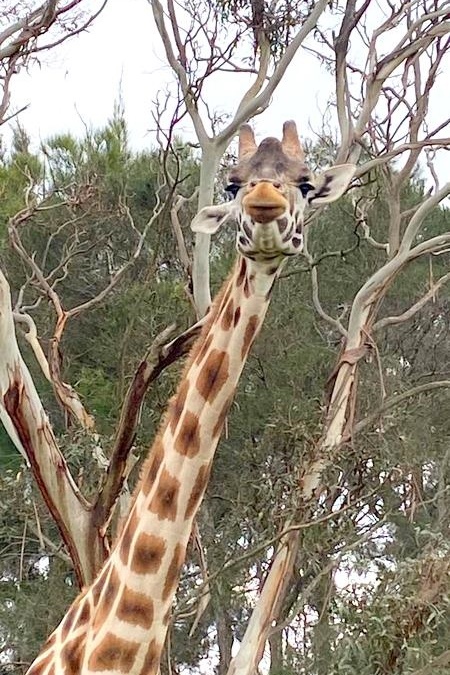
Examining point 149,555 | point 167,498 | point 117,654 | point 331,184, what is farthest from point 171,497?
point 331,184

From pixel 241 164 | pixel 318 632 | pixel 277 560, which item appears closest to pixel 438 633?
pixel 318 632

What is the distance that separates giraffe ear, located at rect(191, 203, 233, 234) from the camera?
2674mm

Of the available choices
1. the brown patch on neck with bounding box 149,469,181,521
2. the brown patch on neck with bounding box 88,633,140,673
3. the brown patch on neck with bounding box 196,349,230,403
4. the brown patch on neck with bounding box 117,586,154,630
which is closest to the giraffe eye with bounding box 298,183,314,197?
the brown patch on neck with bounding box 196,349,230,403

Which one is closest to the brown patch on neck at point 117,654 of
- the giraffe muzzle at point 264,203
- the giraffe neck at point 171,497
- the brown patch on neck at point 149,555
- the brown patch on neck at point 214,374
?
the giraffe neck at point 171,497

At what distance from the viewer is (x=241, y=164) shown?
245cm

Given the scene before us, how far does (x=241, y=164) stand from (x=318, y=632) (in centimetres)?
443

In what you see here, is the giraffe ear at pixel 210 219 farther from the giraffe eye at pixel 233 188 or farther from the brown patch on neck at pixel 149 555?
the brown patch on neck at pixel 149 555

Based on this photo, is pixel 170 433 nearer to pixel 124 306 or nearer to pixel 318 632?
pixel 318 632

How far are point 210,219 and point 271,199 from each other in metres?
0.50

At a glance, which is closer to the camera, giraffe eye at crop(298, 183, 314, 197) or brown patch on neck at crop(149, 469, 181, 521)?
giraffe eye at crop(298, 183, 314, 197)

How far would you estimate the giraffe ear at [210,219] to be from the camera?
8.77 feet

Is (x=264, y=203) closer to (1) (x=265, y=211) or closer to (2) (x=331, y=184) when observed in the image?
(1) (x=265, y=211)

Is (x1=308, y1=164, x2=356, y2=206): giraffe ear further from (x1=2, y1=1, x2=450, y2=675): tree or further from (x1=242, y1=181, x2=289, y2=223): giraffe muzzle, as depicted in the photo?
(x1=2, y1=1, x2=450, y2=675): tree

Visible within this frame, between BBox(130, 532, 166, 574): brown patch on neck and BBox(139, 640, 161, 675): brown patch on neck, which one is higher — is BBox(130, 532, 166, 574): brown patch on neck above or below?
above
